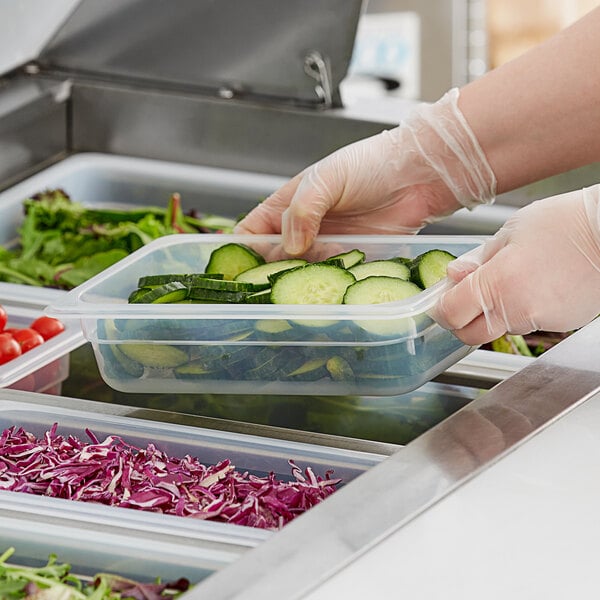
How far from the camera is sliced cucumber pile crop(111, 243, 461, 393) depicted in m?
1.42

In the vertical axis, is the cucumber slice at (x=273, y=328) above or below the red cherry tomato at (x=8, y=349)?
above

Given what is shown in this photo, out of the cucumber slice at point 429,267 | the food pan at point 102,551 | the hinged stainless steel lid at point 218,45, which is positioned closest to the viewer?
the food pan at point 102,551

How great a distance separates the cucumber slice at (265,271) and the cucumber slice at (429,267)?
16 cm

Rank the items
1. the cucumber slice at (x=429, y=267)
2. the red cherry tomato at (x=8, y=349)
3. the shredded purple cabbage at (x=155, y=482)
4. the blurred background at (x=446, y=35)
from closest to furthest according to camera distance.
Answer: the shredded purple cabbage at (x=155, y=482)
the cucumber slice at (x=429, y=267)
the red cherry tomato at (x=8, y=349)
the blurred background at (x=446, y=35)

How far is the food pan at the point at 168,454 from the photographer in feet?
4.04

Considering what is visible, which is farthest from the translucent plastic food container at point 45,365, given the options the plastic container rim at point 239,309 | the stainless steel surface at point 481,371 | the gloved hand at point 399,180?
the stainless steel surface at point 481,371

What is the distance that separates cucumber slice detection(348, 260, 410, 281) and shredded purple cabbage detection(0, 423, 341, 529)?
0.94 ft

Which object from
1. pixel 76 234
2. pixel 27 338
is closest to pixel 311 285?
pixel 27 338

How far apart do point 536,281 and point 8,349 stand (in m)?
0.83

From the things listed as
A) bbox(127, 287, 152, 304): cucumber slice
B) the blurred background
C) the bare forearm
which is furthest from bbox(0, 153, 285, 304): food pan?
the blurred background

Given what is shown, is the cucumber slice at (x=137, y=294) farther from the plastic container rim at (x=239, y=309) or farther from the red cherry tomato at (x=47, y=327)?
the red cherry tomato at (x=47, y=327)

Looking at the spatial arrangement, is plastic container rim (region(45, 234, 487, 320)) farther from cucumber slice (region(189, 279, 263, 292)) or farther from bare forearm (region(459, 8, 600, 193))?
bare forearm (region(459, 8, 600, 193))

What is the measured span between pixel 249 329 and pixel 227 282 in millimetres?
104

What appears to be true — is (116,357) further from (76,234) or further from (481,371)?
(76,234)
